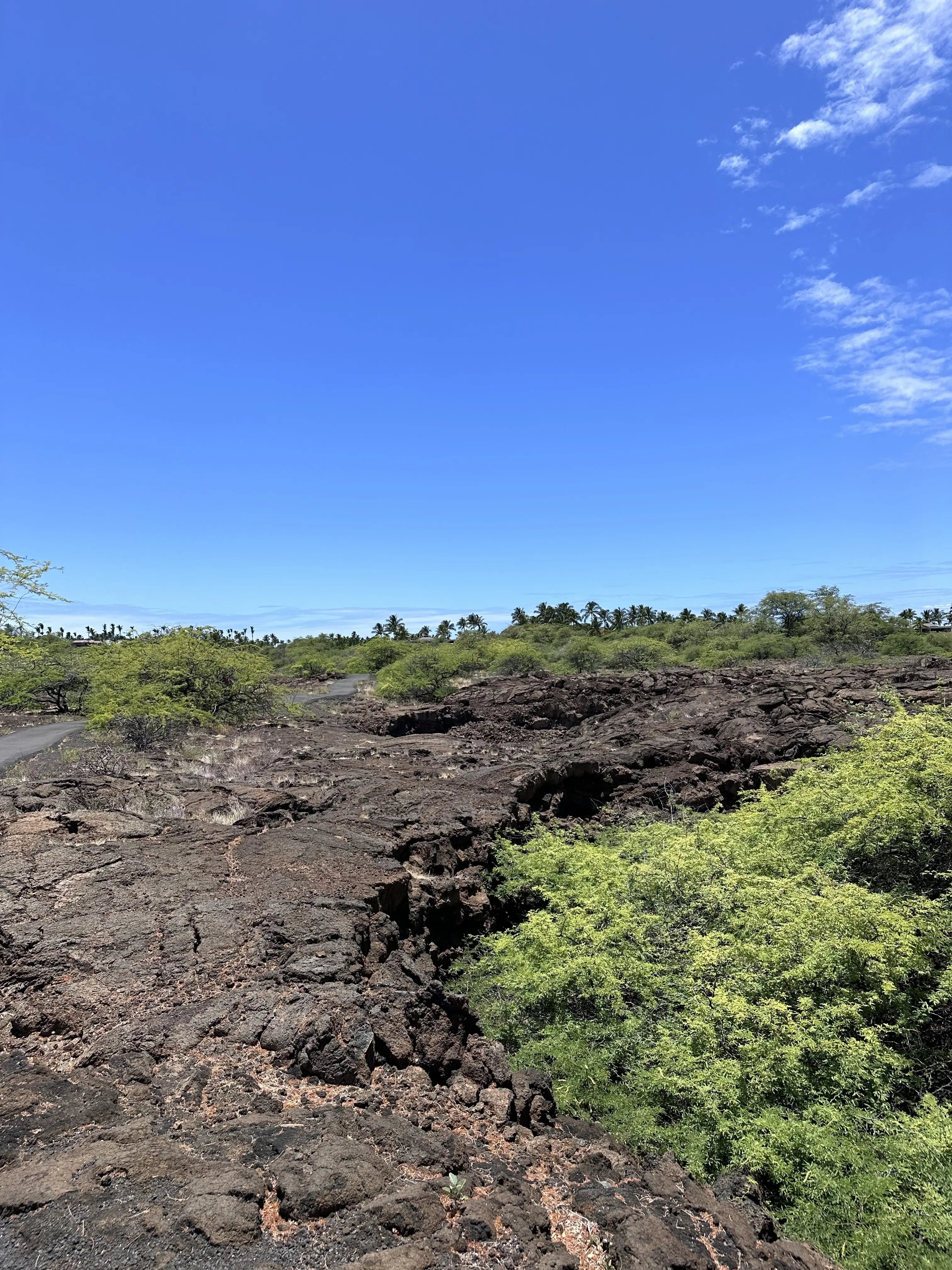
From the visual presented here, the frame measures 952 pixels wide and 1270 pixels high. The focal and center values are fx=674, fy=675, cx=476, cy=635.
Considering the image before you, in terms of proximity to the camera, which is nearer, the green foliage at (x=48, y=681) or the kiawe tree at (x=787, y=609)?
the green foliage at (x=48, y=681)

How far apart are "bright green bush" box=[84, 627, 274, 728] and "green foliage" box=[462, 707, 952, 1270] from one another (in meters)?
16.0

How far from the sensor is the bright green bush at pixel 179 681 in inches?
867

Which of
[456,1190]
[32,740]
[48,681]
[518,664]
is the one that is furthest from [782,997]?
[518,664]

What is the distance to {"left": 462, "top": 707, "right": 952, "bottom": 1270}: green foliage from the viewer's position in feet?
17.0

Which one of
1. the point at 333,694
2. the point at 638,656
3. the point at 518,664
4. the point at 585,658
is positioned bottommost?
the point at 333,694

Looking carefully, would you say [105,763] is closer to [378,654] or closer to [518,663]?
[518,663]

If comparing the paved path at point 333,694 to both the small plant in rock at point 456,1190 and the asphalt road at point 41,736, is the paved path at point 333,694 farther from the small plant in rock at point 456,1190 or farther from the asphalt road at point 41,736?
the small plant in rock at point 456,1190

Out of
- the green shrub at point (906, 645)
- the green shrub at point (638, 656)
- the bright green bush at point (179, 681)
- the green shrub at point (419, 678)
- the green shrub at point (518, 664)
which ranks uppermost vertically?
the green shrub at point (906, 645)

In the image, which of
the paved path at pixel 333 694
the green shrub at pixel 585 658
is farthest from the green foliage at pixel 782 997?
the green shrub at pixel 585 658

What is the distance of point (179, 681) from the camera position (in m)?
25.8

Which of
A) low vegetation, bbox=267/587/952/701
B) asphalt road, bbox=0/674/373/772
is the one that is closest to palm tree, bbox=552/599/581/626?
low vegetation, bbox=267/587/952/701

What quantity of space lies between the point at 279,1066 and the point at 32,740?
956 inches

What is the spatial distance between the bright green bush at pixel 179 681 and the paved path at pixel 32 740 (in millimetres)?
1441

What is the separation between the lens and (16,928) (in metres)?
6.66
